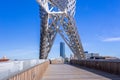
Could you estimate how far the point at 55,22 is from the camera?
7969 cm

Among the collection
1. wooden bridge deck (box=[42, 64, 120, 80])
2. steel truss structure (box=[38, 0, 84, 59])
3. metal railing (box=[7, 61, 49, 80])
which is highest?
steel truss structure (box=[38, 0, 84, 59])

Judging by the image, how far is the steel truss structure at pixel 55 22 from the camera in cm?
7625

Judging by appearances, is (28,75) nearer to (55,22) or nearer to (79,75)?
(79,75)

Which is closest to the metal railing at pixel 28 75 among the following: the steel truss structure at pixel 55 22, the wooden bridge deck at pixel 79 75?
the wooden bridge deck at pixel 79 75

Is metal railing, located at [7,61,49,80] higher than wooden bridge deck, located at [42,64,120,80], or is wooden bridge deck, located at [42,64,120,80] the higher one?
metal railing, located at [7,61,49,80]

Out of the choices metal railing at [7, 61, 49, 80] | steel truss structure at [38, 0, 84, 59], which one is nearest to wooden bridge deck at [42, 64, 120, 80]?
metal railing at [7, 61, 49, 80]

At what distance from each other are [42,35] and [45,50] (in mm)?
3674

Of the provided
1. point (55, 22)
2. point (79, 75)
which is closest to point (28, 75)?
point (79, 75)

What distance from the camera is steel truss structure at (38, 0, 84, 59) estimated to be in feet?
250

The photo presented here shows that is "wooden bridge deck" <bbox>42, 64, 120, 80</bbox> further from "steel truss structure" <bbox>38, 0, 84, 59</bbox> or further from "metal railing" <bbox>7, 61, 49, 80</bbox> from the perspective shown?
"steel truss structure" <bbox>38, 0, 84, 59</bbox>

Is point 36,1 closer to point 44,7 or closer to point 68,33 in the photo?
point 44,7

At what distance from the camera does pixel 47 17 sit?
75.6 metres

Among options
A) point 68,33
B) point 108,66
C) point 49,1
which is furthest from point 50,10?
point 108,66

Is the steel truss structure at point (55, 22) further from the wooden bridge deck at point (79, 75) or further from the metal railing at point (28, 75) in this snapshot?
the metal railing at point (28, 75)
